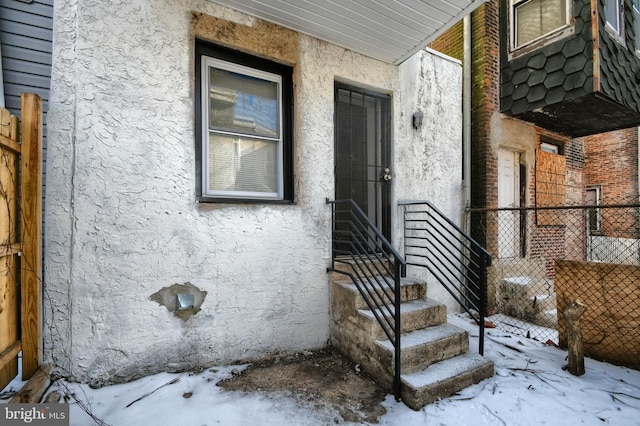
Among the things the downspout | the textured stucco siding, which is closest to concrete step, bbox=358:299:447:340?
the textured stucco siding

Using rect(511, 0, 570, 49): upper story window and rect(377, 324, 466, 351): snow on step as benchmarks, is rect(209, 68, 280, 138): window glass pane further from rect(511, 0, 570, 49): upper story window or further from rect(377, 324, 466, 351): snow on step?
rect(511, 0, 570, 49): upper story window

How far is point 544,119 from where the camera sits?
554 centimetres

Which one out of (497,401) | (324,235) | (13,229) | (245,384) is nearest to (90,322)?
(13,229)

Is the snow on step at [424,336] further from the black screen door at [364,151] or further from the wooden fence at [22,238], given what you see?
the wooden fence at [22,238]

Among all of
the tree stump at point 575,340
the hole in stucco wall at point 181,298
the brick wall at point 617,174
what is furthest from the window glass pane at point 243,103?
the brick wall at point 617,174

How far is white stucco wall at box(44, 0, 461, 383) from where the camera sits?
229cm

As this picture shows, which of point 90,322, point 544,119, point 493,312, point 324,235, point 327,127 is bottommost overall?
point 493,312

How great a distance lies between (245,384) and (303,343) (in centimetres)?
78

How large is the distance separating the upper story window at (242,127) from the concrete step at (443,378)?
203cm

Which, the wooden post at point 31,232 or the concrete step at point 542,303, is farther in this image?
the concrete step at point 542,303

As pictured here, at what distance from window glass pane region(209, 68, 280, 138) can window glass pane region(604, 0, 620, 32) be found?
227 inches

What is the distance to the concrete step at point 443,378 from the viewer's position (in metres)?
2.24

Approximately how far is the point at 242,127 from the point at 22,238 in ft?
6.26

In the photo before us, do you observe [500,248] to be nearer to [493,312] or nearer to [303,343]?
[493,312]
